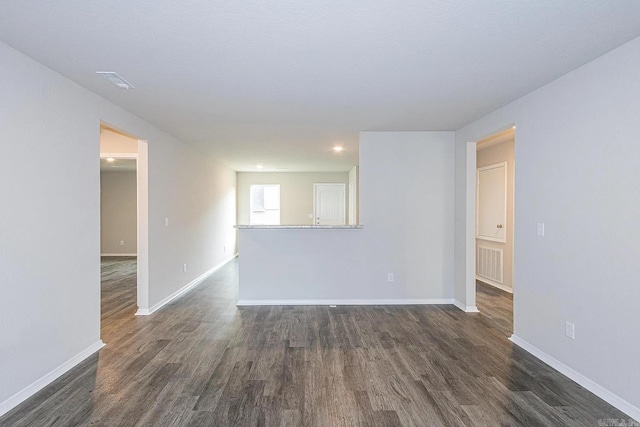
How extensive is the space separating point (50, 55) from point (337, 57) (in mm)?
2011

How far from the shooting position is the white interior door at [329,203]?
9.19 metres

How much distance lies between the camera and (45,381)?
2.43 metres

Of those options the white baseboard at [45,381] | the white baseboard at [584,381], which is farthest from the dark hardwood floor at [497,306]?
the white baseboard at [45,381]

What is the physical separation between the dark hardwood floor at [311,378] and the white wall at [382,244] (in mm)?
653

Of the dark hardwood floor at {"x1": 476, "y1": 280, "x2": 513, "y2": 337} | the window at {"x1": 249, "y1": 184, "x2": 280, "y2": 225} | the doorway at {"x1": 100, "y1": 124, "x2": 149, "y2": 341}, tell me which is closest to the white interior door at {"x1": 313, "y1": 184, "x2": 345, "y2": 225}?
the window at {"x1": 249, "y1": 184, "x2": 280, "y2": 225}

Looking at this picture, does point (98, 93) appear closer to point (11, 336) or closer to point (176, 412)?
point (11, 336)

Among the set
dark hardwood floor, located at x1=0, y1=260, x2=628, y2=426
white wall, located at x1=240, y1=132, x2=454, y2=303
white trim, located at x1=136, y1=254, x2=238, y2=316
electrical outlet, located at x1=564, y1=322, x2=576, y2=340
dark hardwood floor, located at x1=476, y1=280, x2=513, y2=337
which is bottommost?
dark hardwood floor, located at x1=0, y1=260, x2=628, y2=426

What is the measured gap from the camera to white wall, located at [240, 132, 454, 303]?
455 cm

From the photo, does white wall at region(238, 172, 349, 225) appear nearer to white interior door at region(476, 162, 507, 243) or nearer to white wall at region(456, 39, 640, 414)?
white interior door at region(476, 162, 507, 243)

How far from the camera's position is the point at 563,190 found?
8.68ft

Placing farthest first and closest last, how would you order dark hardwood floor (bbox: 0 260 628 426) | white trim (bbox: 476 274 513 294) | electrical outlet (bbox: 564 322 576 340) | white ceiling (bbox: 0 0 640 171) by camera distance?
white trim (bbox: 476 274 513 294)
electrical outlet (bbox: 564 322 576 340)
dark hardwood floor (bbox: 0 260 628 426)
white ceiling (bbox: 0 0 640 171)

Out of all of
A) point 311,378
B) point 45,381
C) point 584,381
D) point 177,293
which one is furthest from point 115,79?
point 584,381

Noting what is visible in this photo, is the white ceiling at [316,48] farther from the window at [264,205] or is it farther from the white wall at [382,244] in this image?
the window at [264,205]

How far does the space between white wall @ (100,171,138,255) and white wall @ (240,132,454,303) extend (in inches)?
264
